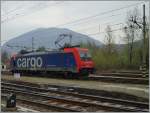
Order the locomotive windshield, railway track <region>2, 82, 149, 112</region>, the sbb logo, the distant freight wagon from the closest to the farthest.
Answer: railway track <region>2, 82, 149, 112</region> < the distant freight wagon < the locomotive windshield < the sbb logo

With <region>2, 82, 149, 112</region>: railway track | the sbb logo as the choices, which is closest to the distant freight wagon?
the sbb logo

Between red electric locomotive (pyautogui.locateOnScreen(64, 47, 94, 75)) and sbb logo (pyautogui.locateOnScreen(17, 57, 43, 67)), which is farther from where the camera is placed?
sbb logo (pyautogui.locateOnScreen(17, 57, 43, 67))

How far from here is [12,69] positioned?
38969 millimetres

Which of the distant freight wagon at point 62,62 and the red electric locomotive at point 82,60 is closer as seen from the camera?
the red electric locomotive at point 82,60

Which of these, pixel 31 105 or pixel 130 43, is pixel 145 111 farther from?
pixel 130 43

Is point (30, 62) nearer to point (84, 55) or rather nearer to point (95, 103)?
point (84, 55)

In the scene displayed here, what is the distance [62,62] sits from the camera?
28188mm

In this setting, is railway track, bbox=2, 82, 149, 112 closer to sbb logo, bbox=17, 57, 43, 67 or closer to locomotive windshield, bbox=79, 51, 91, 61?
locomotive windshield, bbox=79, 51, 91, 61

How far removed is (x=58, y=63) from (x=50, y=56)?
1.68m

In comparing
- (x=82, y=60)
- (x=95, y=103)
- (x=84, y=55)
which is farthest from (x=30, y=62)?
(x=95, y=103)

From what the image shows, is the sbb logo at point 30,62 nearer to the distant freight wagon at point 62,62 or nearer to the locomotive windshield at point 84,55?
the distant freight wagon at point 62,62

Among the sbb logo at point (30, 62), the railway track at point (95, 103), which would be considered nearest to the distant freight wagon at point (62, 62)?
the sbb logo at point (30, 62)

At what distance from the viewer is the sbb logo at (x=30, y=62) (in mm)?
32375

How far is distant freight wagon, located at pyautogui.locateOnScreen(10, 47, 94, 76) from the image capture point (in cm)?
2694
